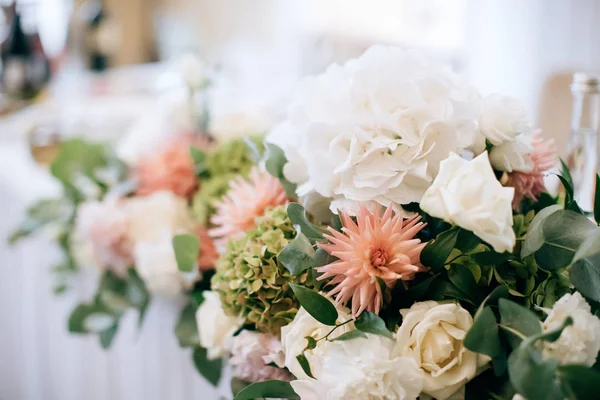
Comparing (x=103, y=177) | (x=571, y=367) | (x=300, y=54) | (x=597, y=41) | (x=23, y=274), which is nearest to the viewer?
(x=571, y=367)

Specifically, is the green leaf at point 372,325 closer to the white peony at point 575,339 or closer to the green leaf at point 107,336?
the white peony at point 575,339

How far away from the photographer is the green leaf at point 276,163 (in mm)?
512

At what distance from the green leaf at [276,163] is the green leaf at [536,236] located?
0.20 metres

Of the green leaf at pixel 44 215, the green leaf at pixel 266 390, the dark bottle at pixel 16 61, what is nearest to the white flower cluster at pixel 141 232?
the green leaf at pixel 44 215

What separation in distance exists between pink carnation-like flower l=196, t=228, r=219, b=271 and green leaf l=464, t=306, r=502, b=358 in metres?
0.30

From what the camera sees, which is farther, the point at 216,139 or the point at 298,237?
the point at 216,139

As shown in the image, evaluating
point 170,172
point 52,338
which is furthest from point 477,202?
point 52,338

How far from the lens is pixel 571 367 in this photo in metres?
0.33

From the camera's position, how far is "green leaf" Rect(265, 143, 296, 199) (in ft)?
1.68

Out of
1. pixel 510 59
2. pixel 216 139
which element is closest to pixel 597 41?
pixel 510 59

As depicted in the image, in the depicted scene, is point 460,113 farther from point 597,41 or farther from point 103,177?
point 597,41

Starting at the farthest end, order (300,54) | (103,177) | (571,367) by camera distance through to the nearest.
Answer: (300,54) < (103,177) < (571,367)

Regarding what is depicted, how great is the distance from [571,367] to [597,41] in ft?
5.39

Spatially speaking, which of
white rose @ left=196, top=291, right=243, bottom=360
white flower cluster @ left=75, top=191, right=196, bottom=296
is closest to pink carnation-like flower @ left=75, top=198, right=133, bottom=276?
white flower cluster @ left=75, top=191, right=196, bottom=296
